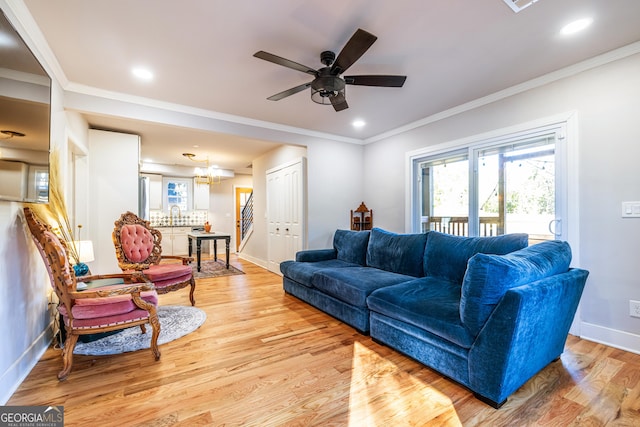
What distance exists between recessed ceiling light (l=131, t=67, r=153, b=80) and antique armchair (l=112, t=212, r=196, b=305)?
185 cm

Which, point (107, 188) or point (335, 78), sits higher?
point (335, 78)

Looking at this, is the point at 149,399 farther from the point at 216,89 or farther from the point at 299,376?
the point at 216,89

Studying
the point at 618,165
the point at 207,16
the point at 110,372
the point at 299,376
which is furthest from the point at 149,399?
the point at 618,165

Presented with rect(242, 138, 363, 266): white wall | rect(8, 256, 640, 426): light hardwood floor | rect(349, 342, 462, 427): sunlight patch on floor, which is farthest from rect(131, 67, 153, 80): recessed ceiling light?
rect(349, 342, 462, 427): sunlight patch on floor

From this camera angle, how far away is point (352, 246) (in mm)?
4086

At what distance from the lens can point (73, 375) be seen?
2.05m

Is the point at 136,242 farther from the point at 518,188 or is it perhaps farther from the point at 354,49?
the point at 518,188

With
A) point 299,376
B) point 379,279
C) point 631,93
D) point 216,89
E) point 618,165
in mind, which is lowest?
point 299,376

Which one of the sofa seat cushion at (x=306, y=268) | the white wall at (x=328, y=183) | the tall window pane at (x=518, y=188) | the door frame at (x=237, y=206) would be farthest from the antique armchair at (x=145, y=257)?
the door frame at (x=237, y=206)

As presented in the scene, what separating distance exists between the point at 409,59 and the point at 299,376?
2893 millimetres

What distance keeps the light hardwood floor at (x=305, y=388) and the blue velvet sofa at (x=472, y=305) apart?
136 millimetres

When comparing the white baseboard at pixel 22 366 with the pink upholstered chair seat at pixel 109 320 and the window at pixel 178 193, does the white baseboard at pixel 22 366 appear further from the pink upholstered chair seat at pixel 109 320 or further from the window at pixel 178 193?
the window at pixel 178 193

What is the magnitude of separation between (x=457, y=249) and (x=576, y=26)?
203cm

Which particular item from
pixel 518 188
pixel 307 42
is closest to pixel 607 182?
pixel 518 188
